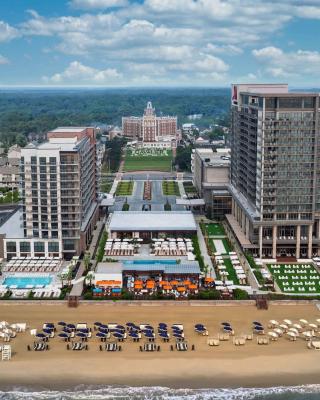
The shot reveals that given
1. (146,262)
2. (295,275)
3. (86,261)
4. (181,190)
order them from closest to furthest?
(295,275) < (86,261) < (146,262) < (181,190)

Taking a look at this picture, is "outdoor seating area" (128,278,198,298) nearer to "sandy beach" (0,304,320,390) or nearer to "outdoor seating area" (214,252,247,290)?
"outdoor seating area" (214,252,247,290)

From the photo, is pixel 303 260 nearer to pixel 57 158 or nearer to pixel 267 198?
pixel 267 198

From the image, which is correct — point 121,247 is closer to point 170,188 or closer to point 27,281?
point 27,281

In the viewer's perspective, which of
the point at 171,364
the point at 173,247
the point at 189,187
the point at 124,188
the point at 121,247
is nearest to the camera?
the point at 171,364

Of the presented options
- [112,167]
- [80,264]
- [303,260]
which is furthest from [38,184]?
[112,167]

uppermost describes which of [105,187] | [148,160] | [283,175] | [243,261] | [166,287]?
[283,175]

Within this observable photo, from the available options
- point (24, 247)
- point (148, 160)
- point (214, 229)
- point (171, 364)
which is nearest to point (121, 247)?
point (24, 247)
